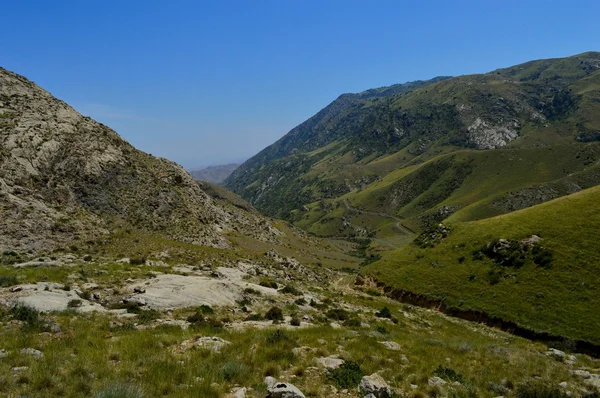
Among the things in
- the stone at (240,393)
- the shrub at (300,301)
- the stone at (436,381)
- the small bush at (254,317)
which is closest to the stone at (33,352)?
the stone at (240,393)

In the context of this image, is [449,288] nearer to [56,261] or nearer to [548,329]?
[548,329]

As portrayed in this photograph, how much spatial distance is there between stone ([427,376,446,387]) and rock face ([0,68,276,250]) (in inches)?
1513

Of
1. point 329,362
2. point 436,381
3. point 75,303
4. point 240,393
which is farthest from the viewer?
point 75,303

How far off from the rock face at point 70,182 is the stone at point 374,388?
36.9 meters

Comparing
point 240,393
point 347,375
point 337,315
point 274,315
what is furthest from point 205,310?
point 240,393

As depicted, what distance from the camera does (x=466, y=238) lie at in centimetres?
5953

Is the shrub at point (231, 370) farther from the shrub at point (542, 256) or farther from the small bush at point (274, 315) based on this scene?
the shrub at point (542, 256)

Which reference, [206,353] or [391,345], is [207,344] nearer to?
[206,353]

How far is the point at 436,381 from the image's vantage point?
11969 mm

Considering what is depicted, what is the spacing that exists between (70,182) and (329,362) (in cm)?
5479

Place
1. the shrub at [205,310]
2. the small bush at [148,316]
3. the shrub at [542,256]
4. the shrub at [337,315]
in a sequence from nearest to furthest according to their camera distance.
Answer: the small bush at [148,316], the shrub at [205,310], the shrub at [337,315], the shrub at [542,256]

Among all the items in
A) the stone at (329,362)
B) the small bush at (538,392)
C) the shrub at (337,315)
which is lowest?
the shrub at (337,315)

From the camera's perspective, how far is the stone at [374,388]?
33.4 feet

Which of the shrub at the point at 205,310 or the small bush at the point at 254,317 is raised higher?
the shrub at the point at 205,310
